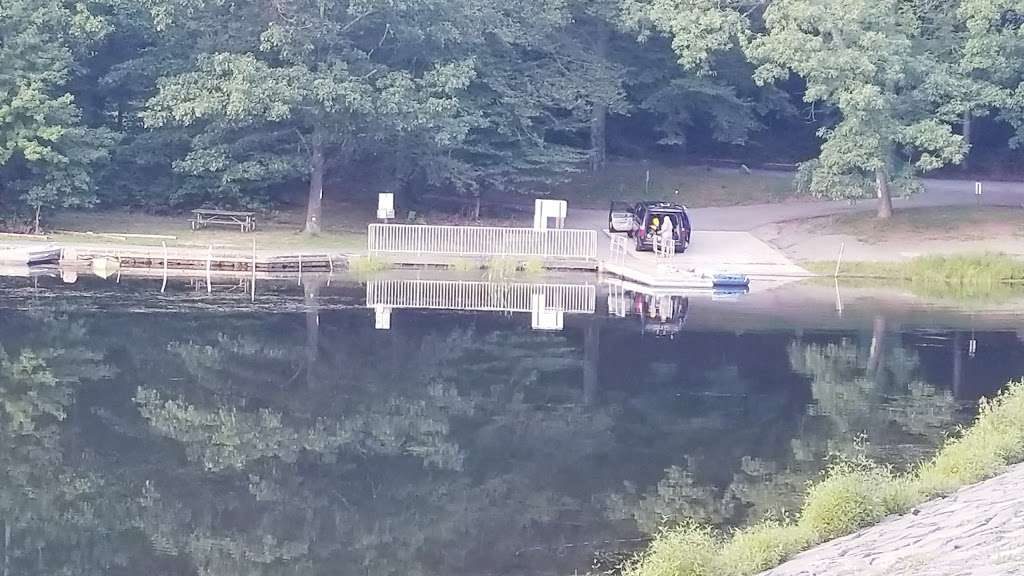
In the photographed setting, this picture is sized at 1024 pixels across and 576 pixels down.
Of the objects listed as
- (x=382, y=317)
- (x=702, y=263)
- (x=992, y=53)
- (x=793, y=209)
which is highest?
(x=992, y=53)

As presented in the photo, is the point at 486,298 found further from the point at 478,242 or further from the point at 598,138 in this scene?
the point at 598,138

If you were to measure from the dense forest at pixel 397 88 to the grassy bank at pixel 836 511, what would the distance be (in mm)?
25687

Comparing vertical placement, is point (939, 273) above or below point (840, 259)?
below

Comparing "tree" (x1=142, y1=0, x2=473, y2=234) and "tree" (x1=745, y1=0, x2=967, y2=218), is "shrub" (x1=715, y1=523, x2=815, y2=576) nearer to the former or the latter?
"tree" (x1=142, y1=0, x2=473, y2=234)

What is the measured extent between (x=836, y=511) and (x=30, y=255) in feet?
91.1

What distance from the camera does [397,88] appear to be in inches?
1575

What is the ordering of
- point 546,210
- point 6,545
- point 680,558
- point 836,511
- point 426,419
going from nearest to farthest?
point 680,558 → point 836,511 → point 6,545 → point 426,419 → point 546,210

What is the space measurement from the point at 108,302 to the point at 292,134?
13.7 metres

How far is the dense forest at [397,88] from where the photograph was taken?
130ft

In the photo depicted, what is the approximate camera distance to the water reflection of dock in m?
30.4

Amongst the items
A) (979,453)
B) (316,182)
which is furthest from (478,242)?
(979,453)

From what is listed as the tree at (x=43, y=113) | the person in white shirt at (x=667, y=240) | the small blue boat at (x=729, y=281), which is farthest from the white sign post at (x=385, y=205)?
the small blue boat at (x=729, y=281)

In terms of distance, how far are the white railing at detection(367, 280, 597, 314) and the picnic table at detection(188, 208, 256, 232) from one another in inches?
314

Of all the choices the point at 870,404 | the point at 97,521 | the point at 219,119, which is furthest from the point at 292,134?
the point at 97,521
